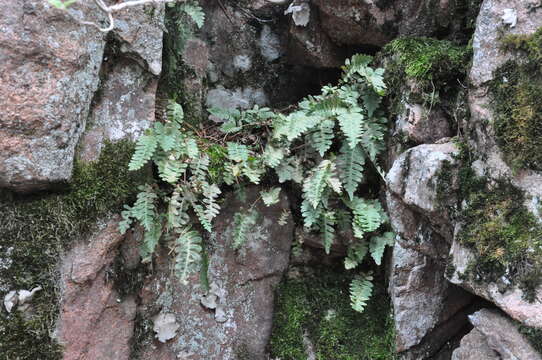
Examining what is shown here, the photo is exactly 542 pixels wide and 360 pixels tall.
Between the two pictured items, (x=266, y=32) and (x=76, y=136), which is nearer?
(x=76, y=136)

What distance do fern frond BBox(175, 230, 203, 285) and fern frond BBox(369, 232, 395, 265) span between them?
1.33 metres

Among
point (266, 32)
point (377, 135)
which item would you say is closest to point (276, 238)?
point (377, 135)

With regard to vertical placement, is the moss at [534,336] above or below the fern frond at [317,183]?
below

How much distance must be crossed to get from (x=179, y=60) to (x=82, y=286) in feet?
7.00

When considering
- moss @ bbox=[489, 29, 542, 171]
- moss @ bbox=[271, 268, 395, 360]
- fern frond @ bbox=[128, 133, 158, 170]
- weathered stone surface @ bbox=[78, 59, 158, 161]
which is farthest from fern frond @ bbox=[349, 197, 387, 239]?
weathered stone surface @ bbox=[78, 59, 158, 161]

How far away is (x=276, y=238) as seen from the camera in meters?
3.98

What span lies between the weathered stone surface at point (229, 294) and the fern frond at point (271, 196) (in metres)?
0.21

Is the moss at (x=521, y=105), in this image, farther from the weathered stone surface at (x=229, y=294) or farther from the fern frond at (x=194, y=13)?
the fern frond at (x=194, y=13)

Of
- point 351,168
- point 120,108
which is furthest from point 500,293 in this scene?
point 120,108

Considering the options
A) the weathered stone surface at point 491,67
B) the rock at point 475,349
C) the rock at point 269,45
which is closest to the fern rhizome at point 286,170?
the weathered stone surface at point 491,67

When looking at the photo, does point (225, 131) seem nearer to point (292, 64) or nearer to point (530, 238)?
point (292, 64)

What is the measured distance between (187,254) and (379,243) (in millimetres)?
1478

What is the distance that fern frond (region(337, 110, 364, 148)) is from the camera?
3359 millimetres

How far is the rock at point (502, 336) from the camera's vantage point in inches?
92.8
